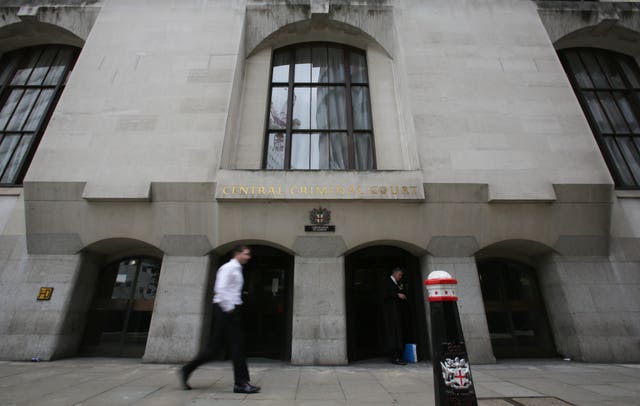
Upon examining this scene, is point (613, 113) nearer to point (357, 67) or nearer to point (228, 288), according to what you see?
point (357, 67)

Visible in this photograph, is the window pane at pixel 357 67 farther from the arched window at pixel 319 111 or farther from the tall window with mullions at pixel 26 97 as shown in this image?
the tall window with mullions at pixel 26 97

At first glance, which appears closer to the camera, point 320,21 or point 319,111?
point 319,111

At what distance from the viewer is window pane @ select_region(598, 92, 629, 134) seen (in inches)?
419

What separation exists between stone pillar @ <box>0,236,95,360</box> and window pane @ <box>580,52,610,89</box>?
1827cm

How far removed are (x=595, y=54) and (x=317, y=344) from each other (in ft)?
49.4

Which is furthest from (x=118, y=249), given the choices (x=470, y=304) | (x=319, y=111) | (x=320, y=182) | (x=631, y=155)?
(x=631, y=155)

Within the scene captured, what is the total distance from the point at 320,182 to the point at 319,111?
3495 millimetres

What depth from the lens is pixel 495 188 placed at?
8234 mm

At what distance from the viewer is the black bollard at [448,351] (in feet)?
9.34

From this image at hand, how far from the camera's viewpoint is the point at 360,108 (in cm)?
1062

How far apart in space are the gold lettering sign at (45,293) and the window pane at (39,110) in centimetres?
625

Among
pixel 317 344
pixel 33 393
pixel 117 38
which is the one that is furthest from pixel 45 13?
pixel 317 344

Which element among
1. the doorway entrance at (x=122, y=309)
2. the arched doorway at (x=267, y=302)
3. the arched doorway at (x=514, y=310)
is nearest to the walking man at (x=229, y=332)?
the arched doorway at (x=267, y=302)

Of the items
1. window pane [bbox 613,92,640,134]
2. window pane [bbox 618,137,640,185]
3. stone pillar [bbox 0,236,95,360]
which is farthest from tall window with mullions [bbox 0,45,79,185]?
window pane [bbox 613,92,640,134]
